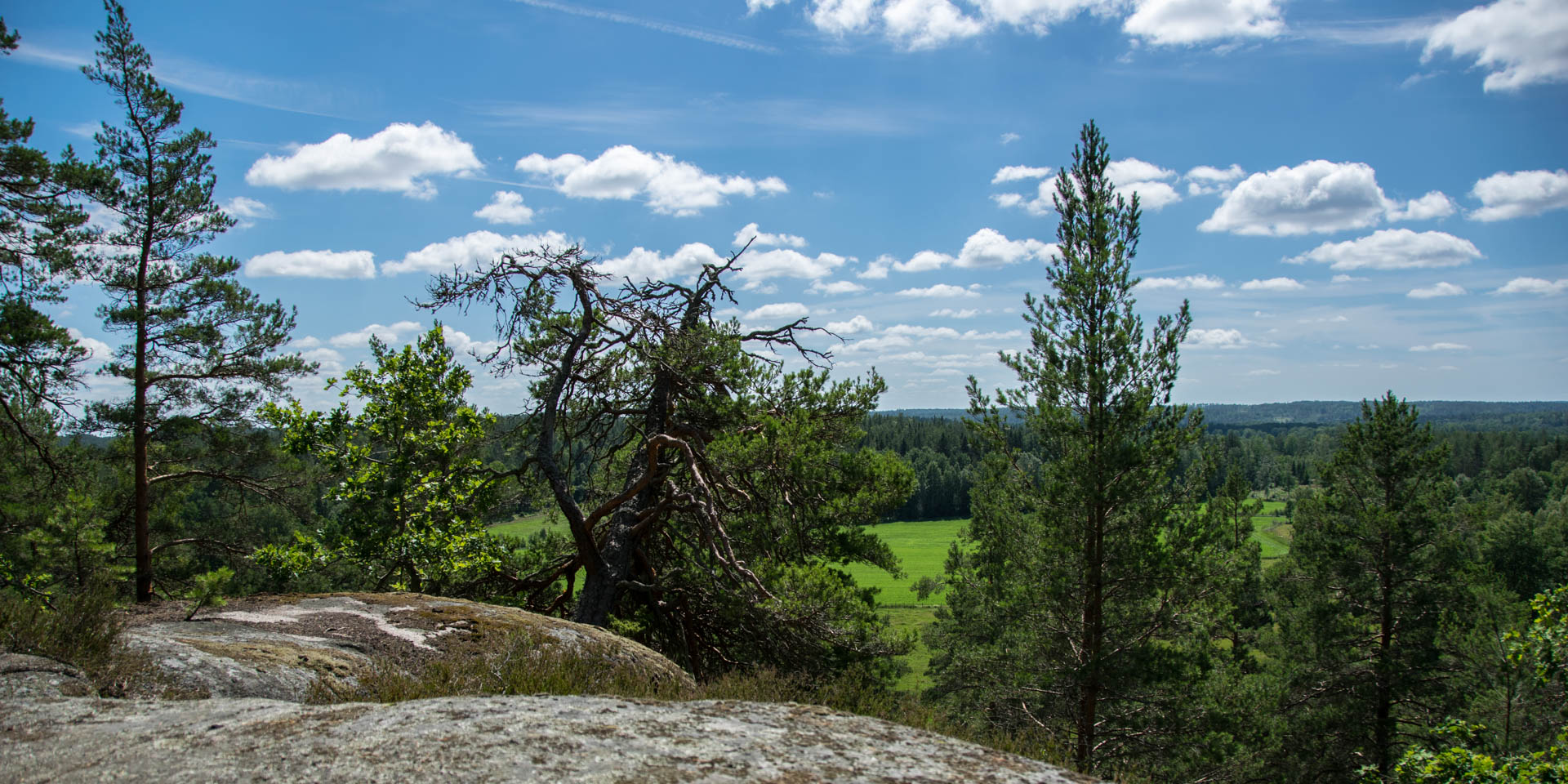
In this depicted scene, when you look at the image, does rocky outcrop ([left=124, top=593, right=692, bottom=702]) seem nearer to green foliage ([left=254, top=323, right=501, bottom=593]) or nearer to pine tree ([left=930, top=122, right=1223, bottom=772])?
green foliage ([left=254, top=323, right=501, bottom=593])

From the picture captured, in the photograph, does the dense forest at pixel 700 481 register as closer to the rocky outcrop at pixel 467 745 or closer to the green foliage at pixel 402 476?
the green foliage at pixel 402 476

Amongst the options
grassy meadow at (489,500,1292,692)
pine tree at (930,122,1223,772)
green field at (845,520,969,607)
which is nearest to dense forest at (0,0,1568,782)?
pine tree at (930,122,1223,772)

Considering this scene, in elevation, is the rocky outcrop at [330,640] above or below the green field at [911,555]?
above

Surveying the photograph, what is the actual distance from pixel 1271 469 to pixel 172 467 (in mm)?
179644

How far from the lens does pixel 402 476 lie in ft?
37.2

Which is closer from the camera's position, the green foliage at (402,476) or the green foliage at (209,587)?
the green foliage at (209,587)

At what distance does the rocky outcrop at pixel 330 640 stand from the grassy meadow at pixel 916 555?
595 inches

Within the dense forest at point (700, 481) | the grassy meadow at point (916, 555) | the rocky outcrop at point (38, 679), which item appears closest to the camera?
the rocky outcrop at point (38, 679)

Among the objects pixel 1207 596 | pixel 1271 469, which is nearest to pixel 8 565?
pixel 1207 596

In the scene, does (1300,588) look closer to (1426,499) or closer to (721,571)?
(1426,499)

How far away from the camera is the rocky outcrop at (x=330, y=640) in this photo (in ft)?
15.7

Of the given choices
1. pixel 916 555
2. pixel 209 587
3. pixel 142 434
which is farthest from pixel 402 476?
pixel 916 555

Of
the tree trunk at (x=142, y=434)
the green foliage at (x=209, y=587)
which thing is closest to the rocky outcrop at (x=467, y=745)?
the green foliage at (x=209, y=587)

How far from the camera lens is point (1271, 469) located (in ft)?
515
